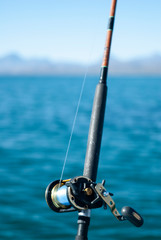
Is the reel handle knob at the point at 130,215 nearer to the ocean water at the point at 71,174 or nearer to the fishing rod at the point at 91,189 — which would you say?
the fishing rod at the point at 91,189

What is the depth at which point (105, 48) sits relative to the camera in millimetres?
2623

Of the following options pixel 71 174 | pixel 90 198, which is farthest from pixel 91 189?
pixel 71 174

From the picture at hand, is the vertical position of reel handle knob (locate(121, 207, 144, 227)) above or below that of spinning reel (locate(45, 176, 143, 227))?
below

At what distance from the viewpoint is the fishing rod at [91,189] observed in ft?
7.62

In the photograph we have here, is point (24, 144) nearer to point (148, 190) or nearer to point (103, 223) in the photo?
point (148, 190)

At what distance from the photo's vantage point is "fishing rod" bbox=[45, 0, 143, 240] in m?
2.32

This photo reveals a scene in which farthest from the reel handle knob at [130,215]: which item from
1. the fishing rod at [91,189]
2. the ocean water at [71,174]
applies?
the ocean water at [71,174]

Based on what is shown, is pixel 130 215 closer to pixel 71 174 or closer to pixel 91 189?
pixel 91 189

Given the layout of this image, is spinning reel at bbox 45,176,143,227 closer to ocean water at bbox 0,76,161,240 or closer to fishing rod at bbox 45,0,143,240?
fishing rod at bbox 45,0,143,240

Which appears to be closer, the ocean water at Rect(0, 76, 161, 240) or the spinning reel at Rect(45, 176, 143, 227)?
the spinning reel at Rect(45, 176, 143, 227)

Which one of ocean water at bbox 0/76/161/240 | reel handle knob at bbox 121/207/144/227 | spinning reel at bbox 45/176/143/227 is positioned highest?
ocean water at bbox 0/76/161/240

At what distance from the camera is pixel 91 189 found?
7.84 ft

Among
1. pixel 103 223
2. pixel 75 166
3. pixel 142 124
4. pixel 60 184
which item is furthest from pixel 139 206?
pixel 142 124

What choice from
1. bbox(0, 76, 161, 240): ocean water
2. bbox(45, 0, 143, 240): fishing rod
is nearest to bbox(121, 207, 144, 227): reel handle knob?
bbox(45, 0, 143, 240): fishing rod
